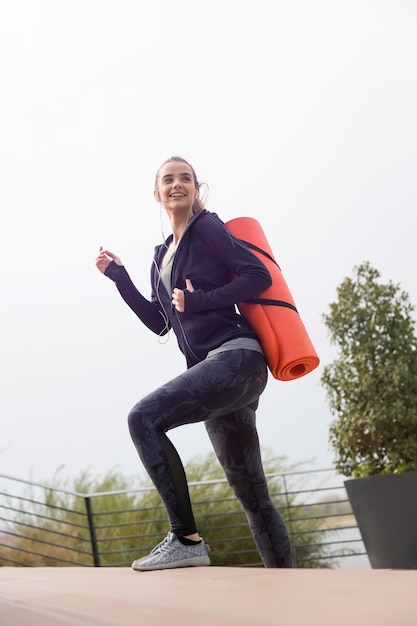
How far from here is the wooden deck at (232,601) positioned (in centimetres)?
88

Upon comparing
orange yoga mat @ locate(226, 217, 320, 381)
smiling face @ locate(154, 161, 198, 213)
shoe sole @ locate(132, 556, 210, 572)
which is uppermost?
smiling face @ locate(154, 161, 198, 213)

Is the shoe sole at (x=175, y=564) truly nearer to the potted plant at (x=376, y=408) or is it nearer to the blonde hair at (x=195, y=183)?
the blonde hair at (x=195, y=183)

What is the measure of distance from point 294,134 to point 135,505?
11.5 feet

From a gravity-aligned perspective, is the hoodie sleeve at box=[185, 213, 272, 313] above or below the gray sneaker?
above

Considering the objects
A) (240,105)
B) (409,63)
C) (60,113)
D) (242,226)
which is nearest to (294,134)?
(240,105)

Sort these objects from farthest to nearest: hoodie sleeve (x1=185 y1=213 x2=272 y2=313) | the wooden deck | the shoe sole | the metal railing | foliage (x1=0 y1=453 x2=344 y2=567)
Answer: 1. foliage (x1=0 y1=453 x2=344 y2=567)
2. the metal railing
3. hoodie sleeve (x1=185 y1=213 x2=272 y2=313)
4. the shoe sole
5. the wooden deck

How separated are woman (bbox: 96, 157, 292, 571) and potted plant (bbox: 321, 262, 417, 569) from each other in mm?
1889

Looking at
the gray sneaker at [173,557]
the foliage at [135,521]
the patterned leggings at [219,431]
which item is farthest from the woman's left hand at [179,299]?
the foliage at [135,521]

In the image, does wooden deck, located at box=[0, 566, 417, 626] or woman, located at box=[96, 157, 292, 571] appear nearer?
wooden deck, located at box=[0, 566, 417, 626]

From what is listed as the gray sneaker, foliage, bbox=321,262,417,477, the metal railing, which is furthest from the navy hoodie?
the metal railing

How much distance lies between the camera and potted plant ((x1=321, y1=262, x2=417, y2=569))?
3.83 meters

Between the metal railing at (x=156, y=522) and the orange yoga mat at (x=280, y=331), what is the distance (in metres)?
3.25

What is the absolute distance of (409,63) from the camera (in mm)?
6852

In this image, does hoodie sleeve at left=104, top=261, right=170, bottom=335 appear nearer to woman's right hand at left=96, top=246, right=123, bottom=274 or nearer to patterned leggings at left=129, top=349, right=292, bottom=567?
woman's right hand at left=96, top=246, right=123, bottom=274
